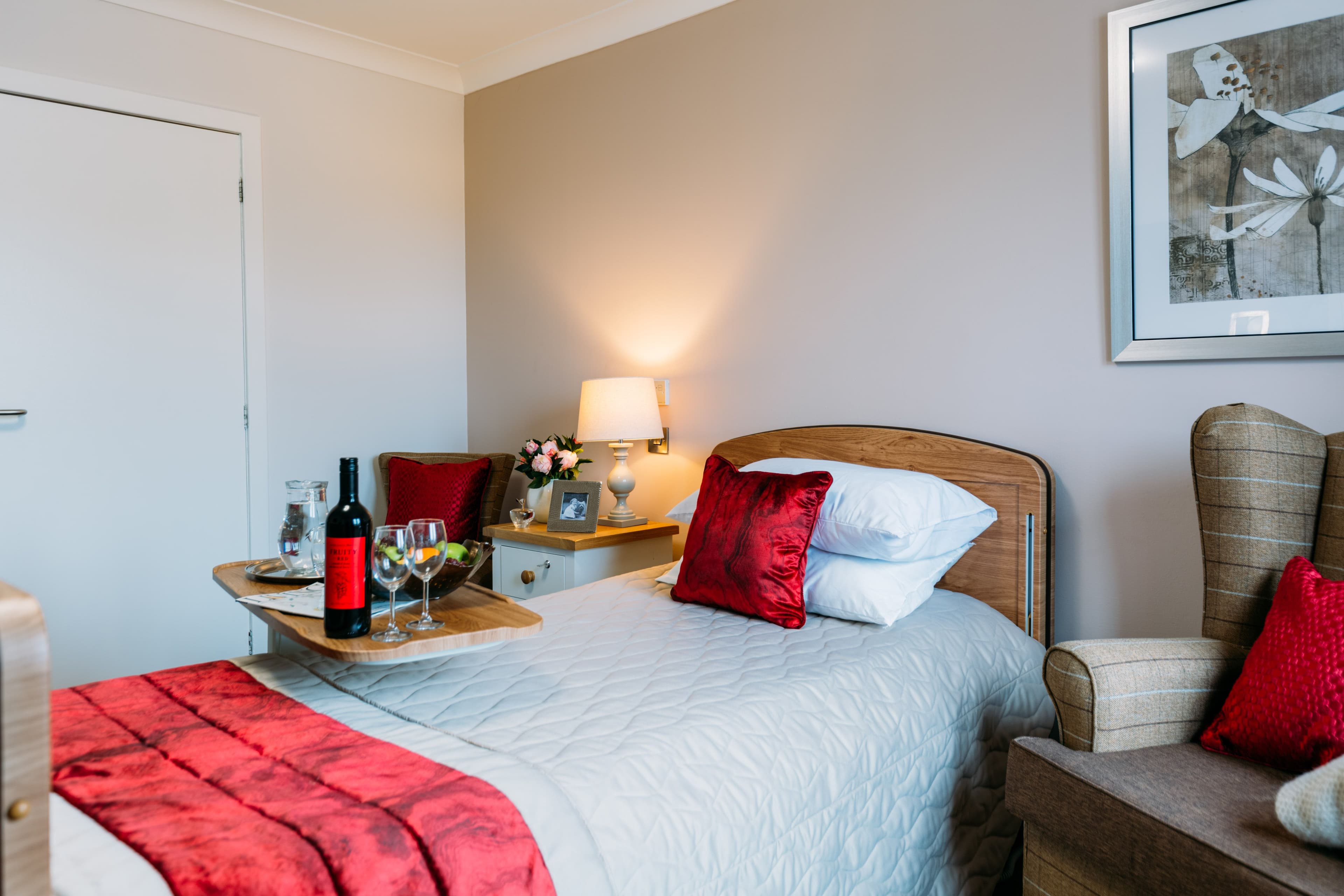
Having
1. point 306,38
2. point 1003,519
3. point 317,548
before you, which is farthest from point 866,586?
point 306,38

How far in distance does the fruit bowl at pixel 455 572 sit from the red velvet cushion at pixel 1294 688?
4.26ft

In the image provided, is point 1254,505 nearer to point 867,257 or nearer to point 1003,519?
point 1003,519

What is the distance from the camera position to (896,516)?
196cm

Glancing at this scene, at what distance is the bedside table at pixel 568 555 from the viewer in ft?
9.06

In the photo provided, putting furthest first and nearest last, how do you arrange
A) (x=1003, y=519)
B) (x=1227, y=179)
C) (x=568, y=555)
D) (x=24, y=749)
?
(x=568, y=555)
(x=1003, y=519)
(x=1227, y=179)
(x=24, y=749)

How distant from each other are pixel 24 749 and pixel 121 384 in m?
2.81

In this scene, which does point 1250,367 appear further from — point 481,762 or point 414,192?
point 414,192

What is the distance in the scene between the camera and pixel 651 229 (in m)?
3.13

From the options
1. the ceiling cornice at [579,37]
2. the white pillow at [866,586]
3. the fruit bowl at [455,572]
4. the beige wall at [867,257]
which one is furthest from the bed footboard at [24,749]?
the ceiling cornice at [579,37]

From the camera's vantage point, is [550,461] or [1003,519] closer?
[1003,519]

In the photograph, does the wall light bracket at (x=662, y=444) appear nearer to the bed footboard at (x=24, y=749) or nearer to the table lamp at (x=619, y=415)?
the table lamp at (x=619, y=415)

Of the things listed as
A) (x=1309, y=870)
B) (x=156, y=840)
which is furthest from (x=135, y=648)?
(x=1309, y=870)

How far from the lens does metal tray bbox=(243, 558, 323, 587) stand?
172 centimetres

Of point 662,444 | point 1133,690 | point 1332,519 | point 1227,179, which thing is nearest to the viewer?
point 1133,690
